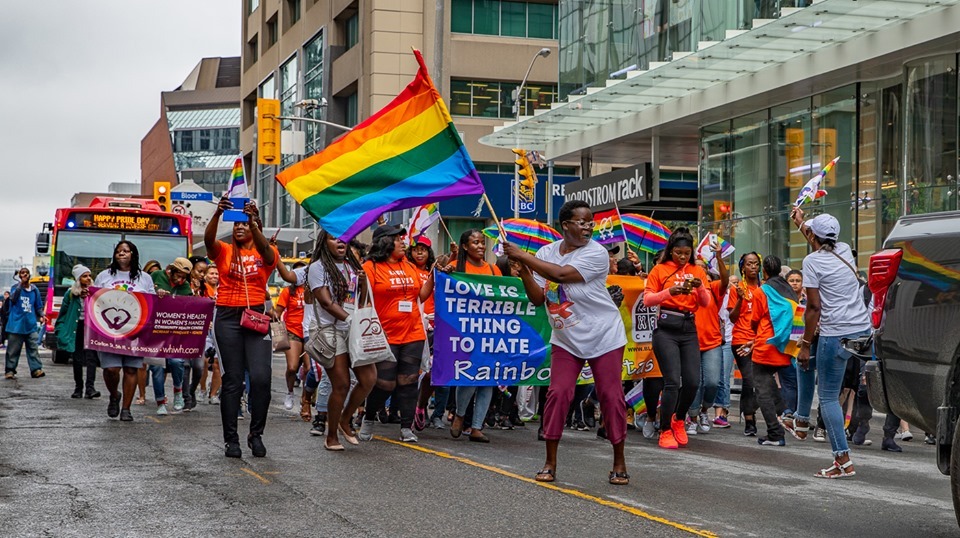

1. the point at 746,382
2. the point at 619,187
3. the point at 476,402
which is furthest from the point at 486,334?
the point at 619,187

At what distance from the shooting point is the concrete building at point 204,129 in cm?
11188

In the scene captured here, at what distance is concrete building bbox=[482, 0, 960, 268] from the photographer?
1928 cm

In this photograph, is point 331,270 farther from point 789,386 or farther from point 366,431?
point 789,386

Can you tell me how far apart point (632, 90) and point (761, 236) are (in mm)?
3606

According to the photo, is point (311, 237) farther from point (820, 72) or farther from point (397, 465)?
point (397, 465)

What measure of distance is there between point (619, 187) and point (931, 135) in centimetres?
967

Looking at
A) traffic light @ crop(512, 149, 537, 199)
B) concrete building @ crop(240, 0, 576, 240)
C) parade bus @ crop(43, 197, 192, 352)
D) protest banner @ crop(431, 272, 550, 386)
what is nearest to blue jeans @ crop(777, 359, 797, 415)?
protest banner @ crop(431, 272, 550, 386)

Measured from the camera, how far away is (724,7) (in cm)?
2270

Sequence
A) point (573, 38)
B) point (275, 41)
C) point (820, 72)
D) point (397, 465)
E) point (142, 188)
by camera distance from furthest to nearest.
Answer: point (142, 188) < point (275, 41) < point (573, 38) < point (820, 72) < point (397, 465)

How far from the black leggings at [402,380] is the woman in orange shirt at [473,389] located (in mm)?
665

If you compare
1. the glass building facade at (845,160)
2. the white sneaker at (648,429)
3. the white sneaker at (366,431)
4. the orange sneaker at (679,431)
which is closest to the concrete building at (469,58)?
the glass building facade at (845,160)

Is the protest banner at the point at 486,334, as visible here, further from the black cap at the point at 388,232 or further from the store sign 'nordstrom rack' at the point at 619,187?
the store sign 'nordstrom rack' at the point at 619,187

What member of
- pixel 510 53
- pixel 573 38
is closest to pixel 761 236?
pixel 573 38

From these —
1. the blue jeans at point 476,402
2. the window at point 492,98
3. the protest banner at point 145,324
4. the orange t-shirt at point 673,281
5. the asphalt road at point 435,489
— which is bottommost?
the asphalt road at point 435,489
